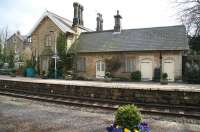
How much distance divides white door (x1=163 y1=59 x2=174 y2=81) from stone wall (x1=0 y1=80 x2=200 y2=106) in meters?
10.4

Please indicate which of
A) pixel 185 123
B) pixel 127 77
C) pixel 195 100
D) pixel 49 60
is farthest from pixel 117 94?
pixel 49 60

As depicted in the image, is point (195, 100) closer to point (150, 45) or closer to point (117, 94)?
point (117, 94)

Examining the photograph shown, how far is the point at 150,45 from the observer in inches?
953

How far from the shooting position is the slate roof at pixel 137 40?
23.5 metres

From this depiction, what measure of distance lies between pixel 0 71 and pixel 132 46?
2235 cm

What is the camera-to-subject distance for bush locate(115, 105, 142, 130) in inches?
170

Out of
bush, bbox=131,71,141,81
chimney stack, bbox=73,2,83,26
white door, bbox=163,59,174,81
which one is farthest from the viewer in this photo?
chimney stack, bbox=73,2,83,26

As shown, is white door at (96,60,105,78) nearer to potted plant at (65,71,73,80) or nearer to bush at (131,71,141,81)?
potted plant at (65,71,73,80)

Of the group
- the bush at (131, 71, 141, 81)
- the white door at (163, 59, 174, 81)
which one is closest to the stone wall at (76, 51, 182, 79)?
the white door at (163, 59, 174, 81)

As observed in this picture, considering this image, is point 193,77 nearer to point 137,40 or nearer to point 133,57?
point 133,57

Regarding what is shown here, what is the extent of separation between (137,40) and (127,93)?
13298 millimetres

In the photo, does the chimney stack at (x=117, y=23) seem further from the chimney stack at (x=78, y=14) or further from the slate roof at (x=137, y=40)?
the chimney stack at (x=78, y=14)

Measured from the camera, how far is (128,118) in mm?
4344

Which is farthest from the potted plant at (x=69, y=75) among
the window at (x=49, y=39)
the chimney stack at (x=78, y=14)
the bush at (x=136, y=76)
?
the chimney stack at (x=78, y=14)
